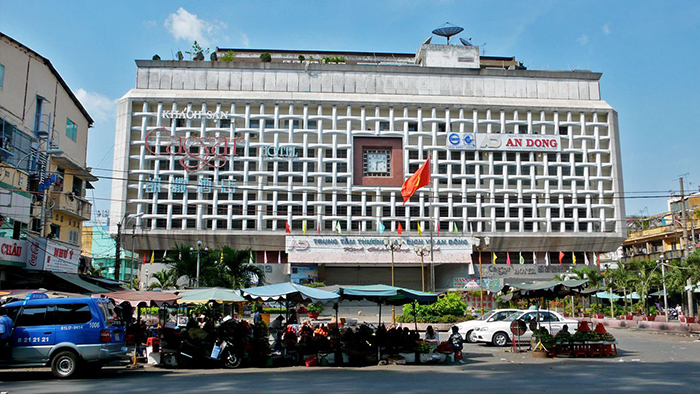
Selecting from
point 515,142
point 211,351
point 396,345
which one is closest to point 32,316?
point 211,351

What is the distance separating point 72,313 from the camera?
1426 cm

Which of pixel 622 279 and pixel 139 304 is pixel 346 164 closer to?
pixel 622 279

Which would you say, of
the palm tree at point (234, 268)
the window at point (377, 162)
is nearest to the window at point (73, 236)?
the palm tree at point (234, 268)

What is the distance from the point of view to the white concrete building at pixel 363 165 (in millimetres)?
54594

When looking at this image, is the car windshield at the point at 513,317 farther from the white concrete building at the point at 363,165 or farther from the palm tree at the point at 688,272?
the white concrete building at the point at 363,165

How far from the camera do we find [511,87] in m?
59.8

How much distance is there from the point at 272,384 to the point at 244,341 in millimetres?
3987

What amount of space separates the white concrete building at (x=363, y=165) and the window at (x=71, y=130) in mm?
18061

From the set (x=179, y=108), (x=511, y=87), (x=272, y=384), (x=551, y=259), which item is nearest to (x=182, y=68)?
(x=179, y=108)

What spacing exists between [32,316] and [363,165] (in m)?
44.1

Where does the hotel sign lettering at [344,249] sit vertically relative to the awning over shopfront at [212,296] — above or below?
above

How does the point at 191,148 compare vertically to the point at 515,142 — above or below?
below

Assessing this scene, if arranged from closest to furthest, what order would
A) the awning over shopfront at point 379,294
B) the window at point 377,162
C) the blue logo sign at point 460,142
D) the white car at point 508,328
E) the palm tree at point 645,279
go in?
the awning over shopfront at point 379,294 < the white car at point 508,328 < the palm tree at point 645,279 < the blue logo sign at point 460,142 < the window at point 377,162

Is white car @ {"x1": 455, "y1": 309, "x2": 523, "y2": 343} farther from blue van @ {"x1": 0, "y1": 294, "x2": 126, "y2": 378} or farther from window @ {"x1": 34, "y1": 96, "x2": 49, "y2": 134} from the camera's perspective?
window @ {"x1": 34, "y1": 96, "x2": 49, "y2": 134}
